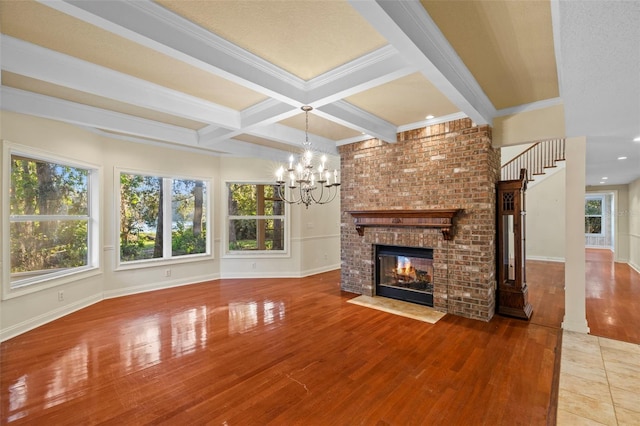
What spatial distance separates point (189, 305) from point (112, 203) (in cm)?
230

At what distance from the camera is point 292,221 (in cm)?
666

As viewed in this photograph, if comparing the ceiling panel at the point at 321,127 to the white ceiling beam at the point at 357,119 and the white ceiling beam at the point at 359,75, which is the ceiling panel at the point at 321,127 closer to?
the white ceiling beam at the point at 357,119

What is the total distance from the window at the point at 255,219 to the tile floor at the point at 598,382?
5145 mm

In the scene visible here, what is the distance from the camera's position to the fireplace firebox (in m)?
4.51

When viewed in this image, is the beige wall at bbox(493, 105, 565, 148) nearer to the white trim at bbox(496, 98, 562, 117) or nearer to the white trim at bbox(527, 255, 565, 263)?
the white trim at bbox(496, 98, 562, 117)

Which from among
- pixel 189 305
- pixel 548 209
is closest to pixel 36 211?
pixel 189 305

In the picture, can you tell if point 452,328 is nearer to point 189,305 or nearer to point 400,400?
point 400,400

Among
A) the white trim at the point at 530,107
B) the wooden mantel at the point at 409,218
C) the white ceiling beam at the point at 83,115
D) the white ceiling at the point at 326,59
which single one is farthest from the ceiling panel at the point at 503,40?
the white ceiling beam at the point at 83,115

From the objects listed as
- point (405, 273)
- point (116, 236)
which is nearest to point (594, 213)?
point (405, 273)

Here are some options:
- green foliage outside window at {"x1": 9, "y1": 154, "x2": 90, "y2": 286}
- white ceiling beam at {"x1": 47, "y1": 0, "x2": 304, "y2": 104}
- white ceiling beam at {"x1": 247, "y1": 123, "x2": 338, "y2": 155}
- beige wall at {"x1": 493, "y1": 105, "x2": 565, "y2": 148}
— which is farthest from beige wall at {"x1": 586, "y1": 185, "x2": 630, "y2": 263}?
green foliage outside window at {"x1": 9, "y1": 154, "x2": 90, "y2": 286}

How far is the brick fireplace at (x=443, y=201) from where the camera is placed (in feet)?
12.7

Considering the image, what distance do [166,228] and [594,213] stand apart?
1553 cm

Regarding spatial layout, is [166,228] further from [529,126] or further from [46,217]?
[529,126]

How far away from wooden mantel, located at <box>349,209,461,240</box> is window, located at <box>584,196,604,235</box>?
1155cm
